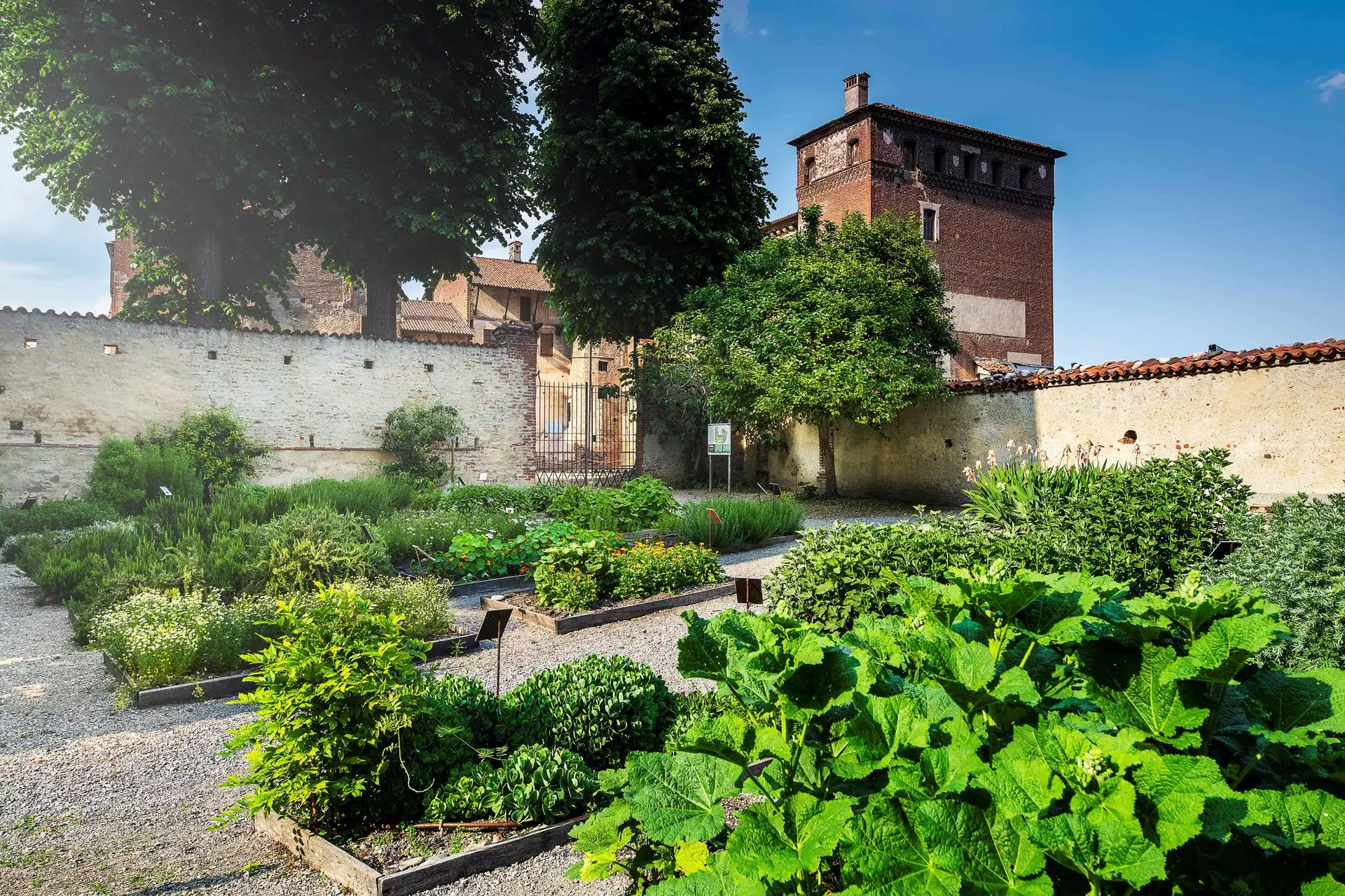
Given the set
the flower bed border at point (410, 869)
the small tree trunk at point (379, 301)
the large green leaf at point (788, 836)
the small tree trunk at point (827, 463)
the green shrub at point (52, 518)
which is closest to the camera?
the large green leaf at point (788, 836)

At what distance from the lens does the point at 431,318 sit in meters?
42.4

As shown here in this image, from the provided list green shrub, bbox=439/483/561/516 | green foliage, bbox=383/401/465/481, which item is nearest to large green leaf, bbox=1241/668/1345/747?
green shrub, bbox=439/483/561/516

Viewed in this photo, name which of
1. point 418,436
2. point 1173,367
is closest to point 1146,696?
point 1173,367

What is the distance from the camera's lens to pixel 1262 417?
1245cm

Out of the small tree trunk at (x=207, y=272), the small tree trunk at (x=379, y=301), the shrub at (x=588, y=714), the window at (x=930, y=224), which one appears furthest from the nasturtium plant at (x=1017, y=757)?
the window at (x=930, y=224)

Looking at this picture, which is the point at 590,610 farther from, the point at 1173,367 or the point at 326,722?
the point at 1173,367

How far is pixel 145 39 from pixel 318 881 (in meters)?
19.9

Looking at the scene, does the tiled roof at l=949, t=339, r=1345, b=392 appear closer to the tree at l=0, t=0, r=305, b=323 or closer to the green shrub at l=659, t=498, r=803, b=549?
the green shrub at l=659, t=498, r=803, b=549

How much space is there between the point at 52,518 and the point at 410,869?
1190cm

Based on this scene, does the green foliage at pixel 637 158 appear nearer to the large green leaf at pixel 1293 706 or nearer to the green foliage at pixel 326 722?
the green foliage at pixel 326 722

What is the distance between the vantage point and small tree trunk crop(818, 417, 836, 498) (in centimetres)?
1947

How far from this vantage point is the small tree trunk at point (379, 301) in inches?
846

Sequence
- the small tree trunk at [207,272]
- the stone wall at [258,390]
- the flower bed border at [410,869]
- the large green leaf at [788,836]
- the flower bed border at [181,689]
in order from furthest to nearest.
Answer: the small tree trunk at [207,272], the stone wall at [258,390], the flower bed border at [181,689], the flower bed border at [410,869], the large green leaf at [788,836]

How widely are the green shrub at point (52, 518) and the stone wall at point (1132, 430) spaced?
15.5 metres
